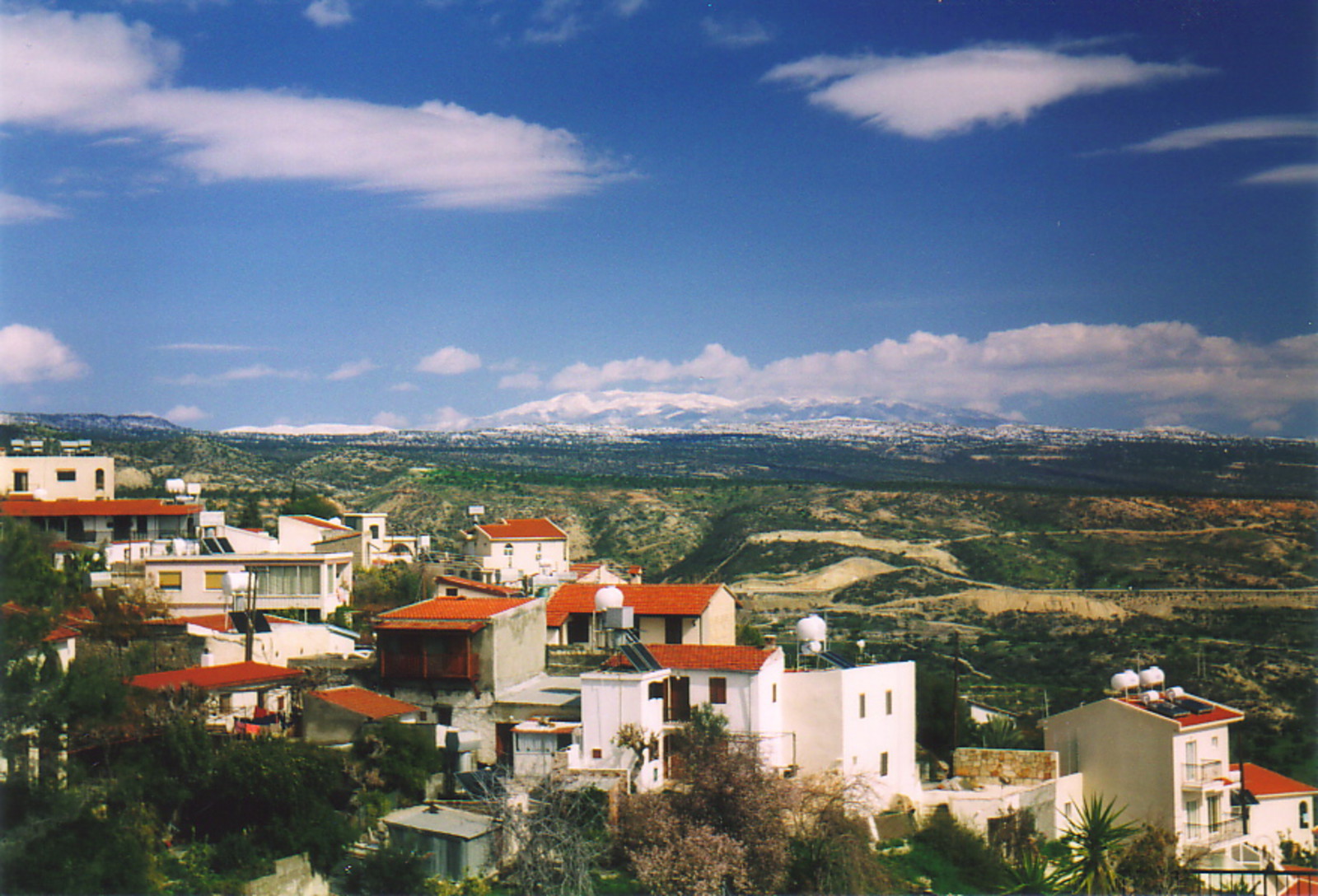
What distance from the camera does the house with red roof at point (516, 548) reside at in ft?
197

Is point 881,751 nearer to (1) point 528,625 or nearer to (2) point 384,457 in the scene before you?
(1) point 528,625

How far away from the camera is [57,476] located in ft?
171

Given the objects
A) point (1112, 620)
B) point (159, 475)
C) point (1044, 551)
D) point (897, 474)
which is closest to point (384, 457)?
point (159, 475)

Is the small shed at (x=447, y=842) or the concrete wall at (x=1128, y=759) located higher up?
the small shed at (x=447, y=842)

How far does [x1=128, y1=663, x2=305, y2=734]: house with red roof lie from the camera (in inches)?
993

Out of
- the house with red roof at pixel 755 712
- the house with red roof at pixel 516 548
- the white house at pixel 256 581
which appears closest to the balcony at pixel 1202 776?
the house with red roof at pixel 755 712

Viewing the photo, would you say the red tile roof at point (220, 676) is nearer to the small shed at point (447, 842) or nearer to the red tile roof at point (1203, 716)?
the small shed at point (447, 842)

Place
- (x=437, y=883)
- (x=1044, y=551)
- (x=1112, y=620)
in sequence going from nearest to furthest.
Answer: (x=437, y=883) < (x=1112, y=620) < (x=1044, y=551)

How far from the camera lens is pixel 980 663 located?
5753 cm

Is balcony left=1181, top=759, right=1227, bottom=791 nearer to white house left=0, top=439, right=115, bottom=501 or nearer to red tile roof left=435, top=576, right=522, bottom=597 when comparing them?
red tile roof left=435, top=576, right=522, bottom=597

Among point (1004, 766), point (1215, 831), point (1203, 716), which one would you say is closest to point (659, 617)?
point (1004, 766)

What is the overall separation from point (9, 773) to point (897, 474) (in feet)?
493

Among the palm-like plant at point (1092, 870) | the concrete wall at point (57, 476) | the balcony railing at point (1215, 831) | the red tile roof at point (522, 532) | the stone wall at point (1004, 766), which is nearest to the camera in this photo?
the palm-like plant at point (1092, 870)

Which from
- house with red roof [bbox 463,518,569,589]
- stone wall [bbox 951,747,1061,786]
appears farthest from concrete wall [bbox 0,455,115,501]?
stone wall [bbox 951,747,1061,786]
